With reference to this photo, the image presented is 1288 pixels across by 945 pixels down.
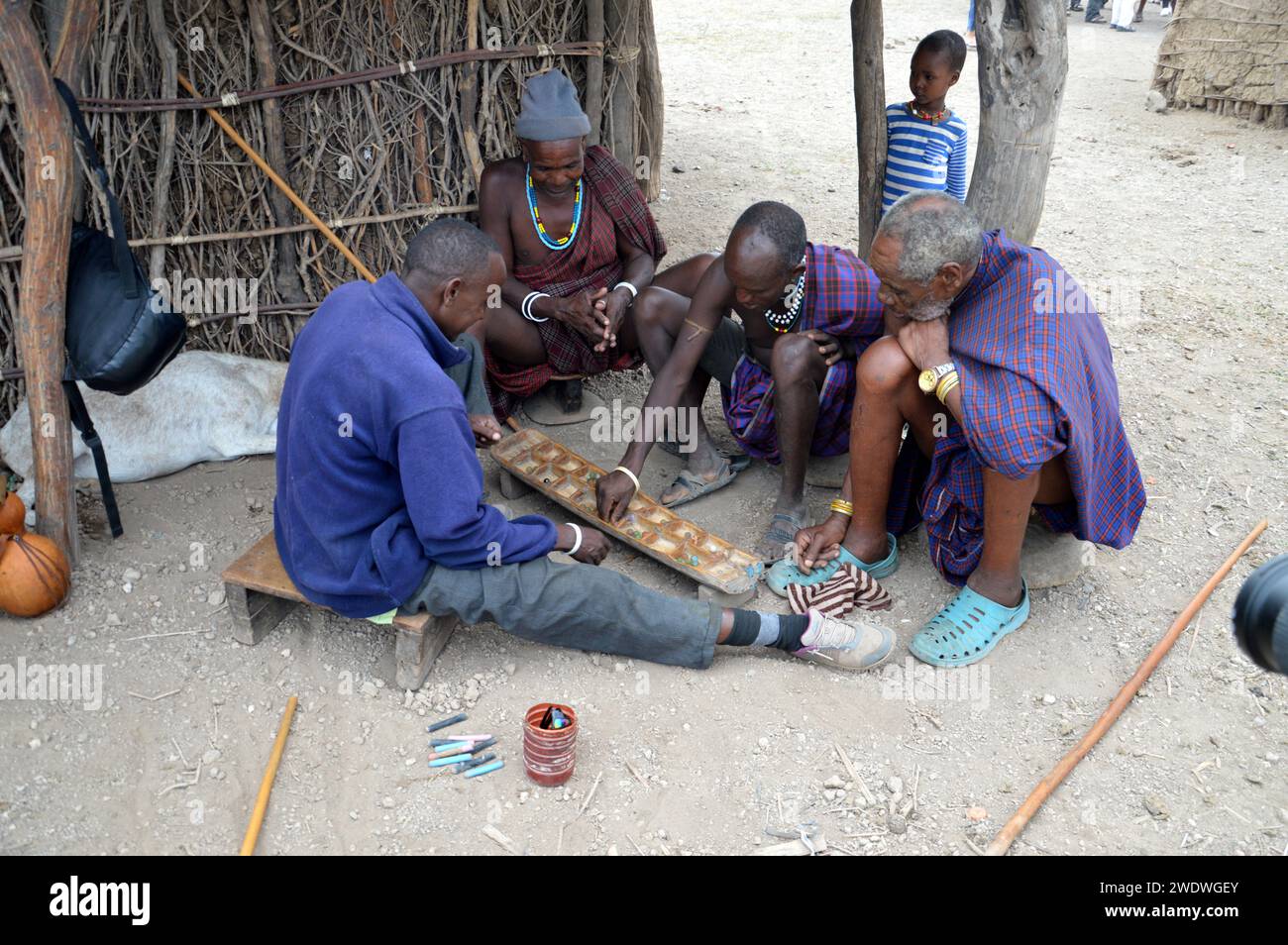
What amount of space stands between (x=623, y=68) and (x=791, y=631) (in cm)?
278

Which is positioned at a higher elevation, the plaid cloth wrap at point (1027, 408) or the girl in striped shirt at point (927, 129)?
the girl in striped shirt at point (927, 129)

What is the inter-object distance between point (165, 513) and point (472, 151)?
72.1 inches

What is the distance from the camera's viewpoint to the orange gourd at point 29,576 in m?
2.79

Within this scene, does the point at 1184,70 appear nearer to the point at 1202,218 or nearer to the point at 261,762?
the point at 1202,218

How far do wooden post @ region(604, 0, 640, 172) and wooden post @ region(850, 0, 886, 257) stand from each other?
926 millimetres

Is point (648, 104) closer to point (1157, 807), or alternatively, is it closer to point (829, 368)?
point (829, 368)

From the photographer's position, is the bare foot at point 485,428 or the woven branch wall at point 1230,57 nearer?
the bare foot at point 485,428

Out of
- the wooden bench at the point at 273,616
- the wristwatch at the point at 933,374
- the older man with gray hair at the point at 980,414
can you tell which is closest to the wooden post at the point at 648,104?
the older man with gray hair at the point at 980,414

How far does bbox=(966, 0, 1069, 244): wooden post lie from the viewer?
10.3 feet

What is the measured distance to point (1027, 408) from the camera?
8.39 ft

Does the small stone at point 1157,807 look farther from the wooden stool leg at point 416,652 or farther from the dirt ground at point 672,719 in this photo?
the wooden stool leg at point 416,652

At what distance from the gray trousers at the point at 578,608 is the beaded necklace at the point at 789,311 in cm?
105

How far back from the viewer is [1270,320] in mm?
4672
